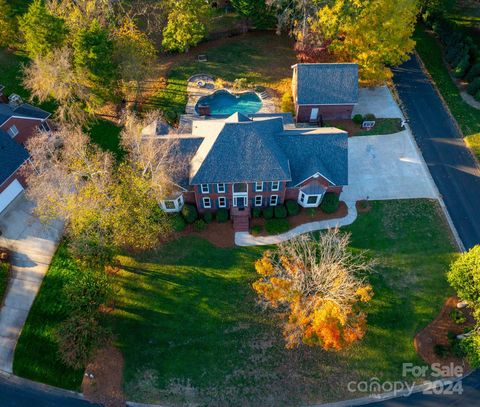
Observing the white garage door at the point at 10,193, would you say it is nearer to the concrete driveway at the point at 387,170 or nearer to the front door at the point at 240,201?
the front door at the point at 240,201

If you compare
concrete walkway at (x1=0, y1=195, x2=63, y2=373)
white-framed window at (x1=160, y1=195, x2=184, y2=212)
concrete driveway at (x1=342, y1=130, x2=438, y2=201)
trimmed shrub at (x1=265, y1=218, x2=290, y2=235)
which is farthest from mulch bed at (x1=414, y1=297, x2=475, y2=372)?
concrete walkway at (x1=0, y1=195, x2=63, y2=373)

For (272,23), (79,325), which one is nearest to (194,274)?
(79,325)

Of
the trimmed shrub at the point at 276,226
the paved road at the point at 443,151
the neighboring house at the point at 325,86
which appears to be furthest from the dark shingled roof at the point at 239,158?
the paved road at the point at 443,151

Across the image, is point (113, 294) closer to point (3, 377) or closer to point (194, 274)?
point (194, 274)

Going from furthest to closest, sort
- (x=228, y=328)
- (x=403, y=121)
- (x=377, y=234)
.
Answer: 1. (x=403, y=121)
2. (x=377, y=234)
3. (x=228, y=328)

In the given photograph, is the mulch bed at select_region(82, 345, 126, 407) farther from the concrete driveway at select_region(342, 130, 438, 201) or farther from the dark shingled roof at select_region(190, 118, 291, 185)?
the concrete driveway at select_region(342, 130, 438, 201)

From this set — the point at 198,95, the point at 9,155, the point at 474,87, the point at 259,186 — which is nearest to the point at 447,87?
the point at 474,87
